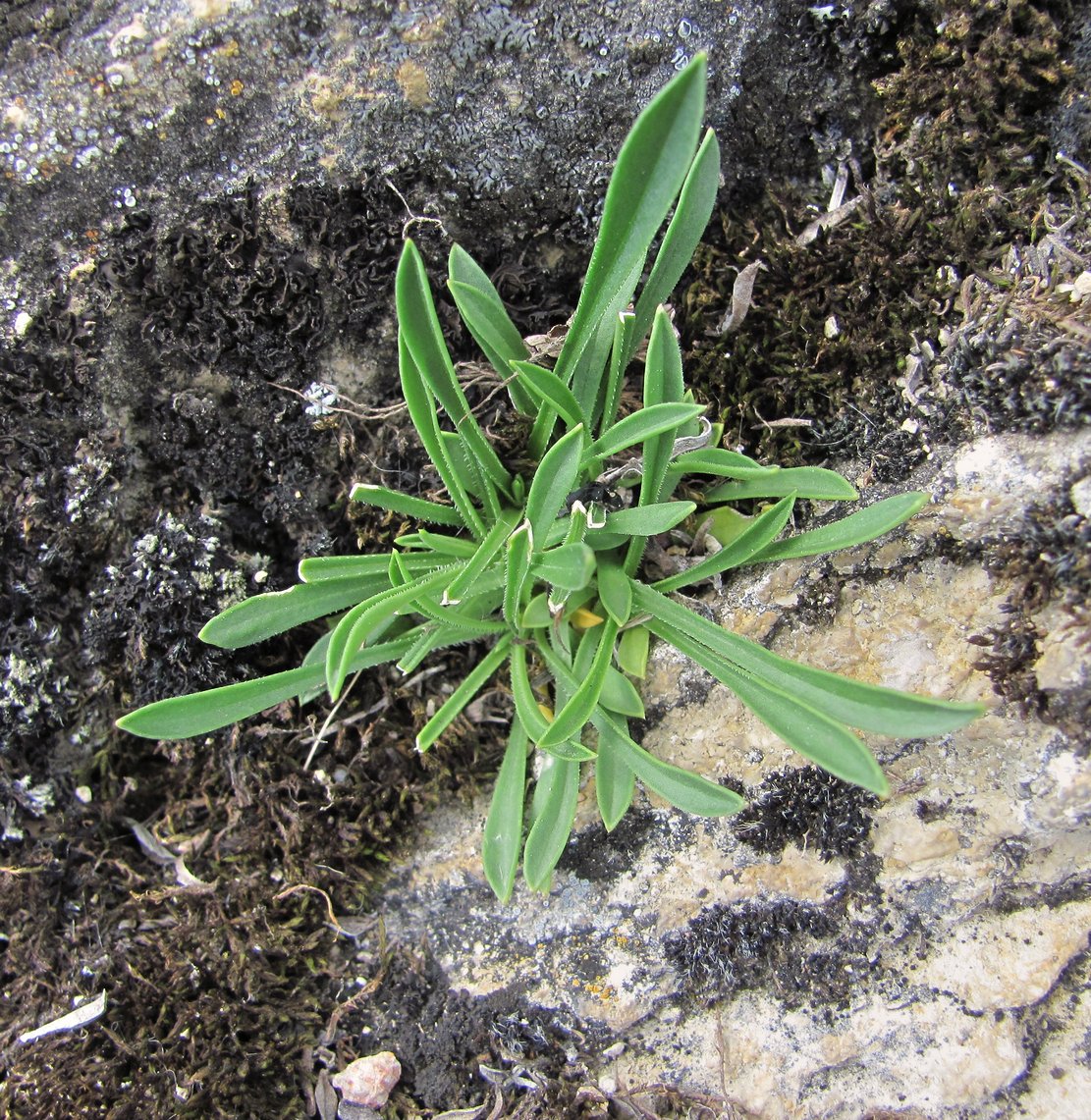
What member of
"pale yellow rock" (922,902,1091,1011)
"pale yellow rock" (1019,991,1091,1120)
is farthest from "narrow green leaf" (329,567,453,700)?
"pale yellow rock" (1019,991,1091,1120)

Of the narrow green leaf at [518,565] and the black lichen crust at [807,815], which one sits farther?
the black lichen crust at [807,815]

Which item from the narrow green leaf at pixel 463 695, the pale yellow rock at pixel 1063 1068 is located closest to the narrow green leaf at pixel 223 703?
the narrow green leaf at pixel 463 695

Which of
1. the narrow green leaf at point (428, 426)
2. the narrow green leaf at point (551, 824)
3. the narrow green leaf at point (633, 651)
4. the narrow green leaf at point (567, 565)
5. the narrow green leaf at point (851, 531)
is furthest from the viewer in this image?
the narrow green leaf at point (633, 651)

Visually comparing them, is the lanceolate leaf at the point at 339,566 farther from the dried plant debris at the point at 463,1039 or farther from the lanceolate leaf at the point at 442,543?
the dried plant debris at the point at 463,1039

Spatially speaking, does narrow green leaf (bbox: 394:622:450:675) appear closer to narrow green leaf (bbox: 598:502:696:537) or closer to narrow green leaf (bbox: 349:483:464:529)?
narrow green leaf (bbox: 349:483:464:529)

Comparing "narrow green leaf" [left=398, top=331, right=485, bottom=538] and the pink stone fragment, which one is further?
the pink stone fragment

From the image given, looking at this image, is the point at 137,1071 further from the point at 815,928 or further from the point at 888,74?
the point at 888,74
